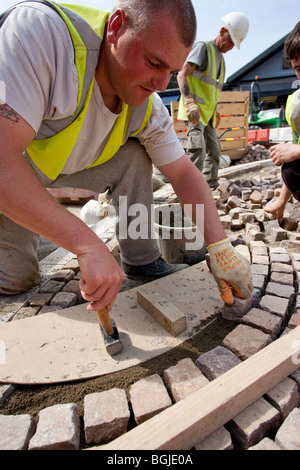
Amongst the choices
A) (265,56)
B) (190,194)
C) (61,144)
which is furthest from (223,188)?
(265,56)

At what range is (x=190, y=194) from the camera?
203cm

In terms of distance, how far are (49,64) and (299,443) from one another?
182 cm

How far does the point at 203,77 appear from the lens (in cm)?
438

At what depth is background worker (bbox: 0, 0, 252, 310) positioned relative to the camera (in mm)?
1283

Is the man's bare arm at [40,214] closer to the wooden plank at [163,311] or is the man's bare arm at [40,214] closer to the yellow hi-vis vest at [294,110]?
the wooden plank at [163,311]

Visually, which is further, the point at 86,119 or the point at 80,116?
the point at 86,119

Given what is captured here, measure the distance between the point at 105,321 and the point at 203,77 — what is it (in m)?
4.03

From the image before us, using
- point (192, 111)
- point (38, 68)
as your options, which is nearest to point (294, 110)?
point (192, 111)

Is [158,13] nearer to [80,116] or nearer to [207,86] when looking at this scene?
[80,116]

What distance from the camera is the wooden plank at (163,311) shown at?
174 centimetres

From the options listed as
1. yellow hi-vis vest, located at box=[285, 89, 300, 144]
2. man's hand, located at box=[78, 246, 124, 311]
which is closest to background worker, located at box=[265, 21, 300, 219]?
yellow hi-vis vest, located at box=[285, 89, 300, 144]

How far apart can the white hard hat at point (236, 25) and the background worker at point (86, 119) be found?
3.06m

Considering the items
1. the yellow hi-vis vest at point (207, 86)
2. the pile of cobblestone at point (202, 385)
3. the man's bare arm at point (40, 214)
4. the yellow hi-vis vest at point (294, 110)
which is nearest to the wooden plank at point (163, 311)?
the pile of cobblestone at point (202, 385)
